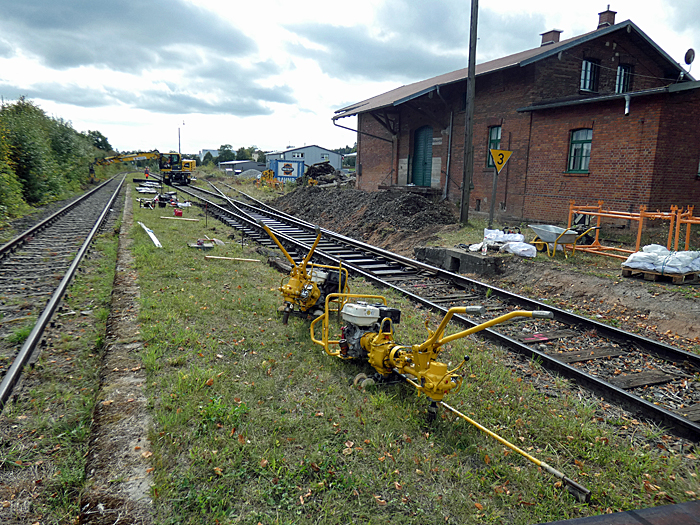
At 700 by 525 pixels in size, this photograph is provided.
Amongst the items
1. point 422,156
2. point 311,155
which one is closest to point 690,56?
point 422,156

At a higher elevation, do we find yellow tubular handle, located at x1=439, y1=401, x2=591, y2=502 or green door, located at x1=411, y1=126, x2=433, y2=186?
green door, located at x1=411, y1=126, x2=433, y2=186

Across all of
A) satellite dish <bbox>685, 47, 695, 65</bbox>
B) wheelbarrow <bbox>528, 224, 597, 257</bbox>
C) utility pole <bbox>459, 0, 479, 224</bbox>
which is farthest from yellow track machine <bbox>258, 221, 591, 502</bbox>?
satellite dish <bbox>685, 47, 695, 65</bbox>

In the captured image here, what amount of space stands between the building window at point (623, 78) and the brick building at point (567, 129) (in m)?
0.05

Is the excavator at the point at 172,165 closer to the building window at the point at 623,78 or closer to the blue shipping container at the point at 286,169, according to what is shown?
the blue shipping container at the point at 286,169

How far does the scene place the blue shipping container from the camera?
37.1m

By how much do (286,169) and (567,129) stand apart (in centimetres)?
2537

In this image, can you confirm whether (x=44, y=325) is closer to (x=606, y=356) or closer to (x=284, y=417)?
(x=284, y=417)

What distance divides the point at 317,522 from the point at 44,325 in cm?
506

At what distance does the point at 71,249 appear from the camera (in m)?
11.6

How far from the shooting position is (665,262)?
875 cm

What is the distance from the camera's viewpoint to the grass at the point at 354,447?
319 cm

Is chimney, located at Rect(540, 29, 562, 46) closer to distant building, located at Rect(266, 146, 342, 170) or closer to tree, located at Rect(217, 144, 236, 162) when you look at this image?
distant building, located at Rect(266, 146, 342, 170)

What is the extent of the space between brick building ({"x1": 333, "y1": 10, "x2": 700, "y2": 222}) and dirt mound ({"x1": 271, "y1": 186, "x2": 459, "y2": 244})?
290 centimetres

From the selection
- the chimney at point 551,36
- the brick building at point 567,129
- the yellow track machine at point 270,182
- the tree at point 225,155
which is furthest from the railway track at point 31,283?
the tree at point 225,155
